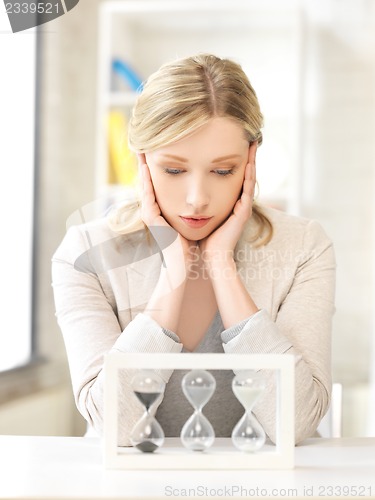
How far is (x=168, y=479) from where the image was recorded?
3.75 ft

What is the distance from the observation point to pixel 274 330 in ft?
4.77

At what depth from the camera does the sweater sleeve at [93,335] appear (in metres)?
1.41

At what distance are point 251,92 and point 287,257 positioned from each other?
0.35m

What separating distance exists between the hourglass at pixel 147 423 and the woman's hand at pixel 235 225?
464mm

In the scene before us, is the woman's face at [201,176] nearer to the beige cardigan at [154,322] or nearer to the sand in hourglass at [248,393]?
the beige cardigan at [154,322]

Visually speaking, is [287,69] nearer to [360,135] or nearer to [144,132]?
[360,135]

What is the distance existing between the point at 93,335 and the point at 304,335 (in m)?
0.39

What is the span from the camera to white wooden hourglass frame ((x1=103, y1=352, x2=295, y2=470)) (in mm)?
1202

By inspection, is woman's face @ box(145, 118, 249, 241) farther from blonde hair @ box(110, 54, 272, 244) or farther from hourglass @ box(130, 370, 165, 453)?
hourglass @ box(130, 370, 165, 453)

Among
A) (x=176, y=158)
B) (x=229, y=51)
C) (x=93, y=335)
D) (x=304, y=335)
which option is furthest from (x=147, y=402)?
(x=229, y=51)

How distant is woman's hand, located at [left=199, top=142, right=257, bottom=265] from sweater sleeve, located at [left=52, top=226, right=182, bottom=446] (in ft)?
0.75

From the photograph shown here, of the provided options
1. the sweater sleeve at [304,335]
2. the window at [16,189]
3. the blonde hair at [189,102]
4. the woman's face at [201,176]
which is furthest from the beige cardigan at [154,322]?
the window at [16,189]

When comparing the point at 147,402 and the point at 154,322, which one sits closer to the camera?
the point at 147,402

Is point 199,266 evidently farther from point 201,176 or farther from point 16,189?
point 16,189
